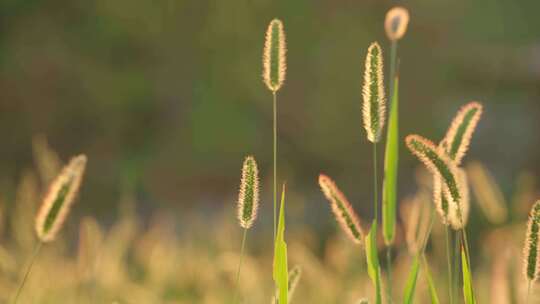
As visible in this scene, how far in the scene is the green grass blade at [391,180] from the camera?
2.93 feet

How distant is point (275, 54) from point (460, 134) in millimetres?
230

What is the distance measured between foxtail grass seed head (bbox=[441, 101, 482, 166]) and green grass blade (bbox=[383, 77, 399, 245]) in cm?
6

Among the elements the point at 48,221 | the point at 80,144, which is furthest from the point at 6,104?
the point at 48,221

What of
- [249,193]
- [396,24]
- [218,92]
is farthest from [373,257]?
[218,92]

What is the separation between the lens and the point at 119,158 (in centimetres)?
656

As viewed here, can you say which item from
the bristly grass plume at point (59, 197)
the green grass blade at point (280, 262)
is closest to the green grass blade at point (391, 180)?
the green grass blade at point (280, 262)

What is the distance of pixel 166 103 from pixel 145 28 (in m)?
0.82

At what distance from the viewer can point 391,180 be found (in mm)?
912

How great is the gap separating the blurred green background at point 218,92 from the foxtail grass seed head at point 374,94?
5.25m

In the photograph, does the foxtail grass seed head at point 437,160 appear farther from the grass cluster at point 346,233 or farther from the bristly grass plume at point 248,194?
the bristly grass plume at point 248,194

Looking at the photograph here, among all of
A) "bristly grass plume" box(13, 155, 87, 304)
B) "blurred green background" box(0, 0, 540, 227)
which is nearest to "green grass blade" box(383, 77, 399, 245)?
"bristly grass plume" box(13, 155, 87, 304)

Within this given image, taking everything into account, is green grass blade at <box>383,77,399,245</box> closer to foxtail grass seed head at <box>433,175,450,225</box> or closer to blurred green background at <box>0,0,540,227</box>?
foxtail grass seed head at <box>433,175,450,225</box>

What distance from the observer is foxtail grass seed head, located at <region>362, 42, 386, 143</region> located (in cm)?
89

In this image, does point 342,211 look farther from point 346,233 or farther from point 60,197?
point 60,197
